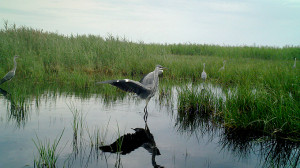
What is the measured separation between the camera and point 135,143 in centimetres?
493

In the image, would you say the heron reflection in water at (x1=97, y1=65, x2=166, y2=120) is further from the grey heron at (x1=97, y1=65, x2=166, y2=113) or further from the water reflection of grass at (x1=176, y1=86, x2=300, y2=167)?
the water reflection of grass at (x1=176, y1=86, x2=300, y2=167)

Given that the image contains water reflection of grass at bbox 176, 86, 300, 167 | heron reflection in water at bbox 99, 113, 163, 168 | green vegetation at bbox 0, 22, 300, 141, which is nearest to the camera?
heron reflection in water at bbox 99, 113, 163, 168

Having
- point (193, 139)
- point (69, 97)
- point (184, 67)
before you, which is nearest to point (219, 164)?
point (193, 139)

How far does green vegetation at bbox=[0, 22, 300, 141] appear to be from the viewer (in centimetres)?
543

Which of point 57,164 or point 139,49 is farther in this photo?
point 139,49

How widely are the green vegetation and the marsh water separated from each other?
1.52ft

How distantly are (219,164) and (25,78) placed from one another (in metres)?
10.1

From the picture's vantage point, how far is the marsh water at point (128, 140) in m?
4.14

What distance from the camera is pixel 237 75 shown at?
35.9 ft

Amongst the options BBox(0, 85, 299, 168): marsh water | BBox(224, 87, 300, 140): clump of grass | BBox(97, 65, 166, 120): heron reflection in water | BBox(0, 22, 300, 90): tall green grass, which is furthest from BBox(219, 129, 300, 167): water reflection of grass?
BBox(0, 22, 300, 90): tall green grass

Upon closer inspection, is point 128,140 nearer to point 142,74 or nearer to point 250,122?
point 250,122

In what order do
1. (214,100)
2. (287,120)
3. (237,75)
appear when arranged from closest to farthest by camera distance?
(287,120), (214,100), (237,75)

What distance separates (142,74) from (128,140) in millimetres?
8093

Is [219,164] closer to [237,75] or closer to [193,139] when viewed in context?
[193,139]
